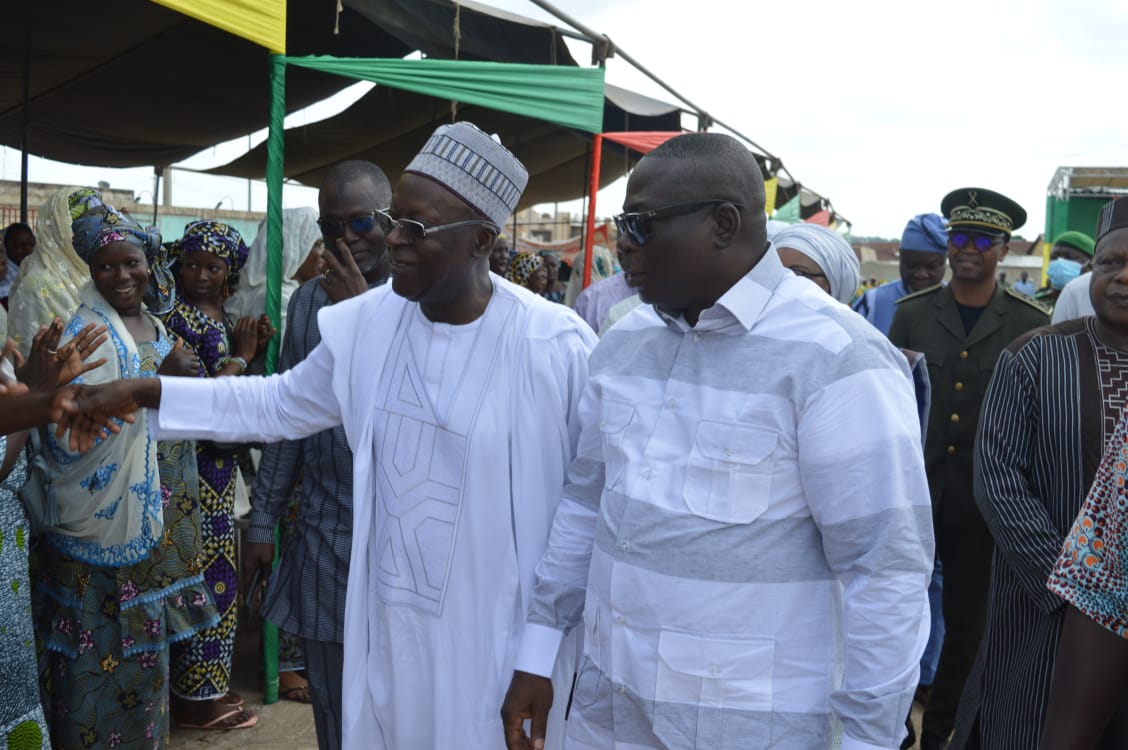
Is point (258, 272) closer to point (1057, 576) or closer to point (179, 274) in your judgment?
point (179, 274)

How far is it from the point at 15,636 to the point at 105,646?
94 cm

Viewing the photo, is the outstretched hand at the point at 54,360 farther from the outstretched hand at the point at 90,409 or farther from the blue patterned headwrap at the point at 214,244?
the blue patterned headwrap at the point at 214,244

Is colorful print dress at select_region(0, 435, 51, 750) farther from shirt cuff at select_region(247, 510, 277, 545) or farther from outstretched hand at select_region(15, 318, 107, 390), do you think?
shirt cuff at select_region(247, 510, 277, 545)

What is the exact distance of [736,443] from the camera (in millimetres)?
1759

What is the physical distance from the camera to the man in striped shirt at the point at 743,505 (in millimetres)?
1681

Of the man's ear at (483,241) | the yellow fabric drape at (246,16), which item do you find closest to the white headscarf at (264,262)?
the yellow fabric drape at (246,16)

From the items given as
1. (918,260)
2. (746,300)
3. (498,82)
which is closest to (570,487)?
(746,300)

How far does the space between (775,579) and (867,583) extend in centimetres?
16

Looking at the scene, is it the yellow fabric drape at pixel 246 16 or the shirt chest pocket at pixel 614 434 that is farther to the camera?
the yellow fabric drape at pixel 246 16

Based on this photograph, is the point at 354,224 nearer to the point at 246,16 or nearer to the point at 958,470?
the point at 246,16

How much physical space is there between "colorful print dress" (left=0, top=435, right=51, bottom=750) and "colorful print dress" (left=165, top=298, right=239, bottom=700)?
1.50 metres

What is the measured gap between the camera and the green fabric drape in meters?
4.54

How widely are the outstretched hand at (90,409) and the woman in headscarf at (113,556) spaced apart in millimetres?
816

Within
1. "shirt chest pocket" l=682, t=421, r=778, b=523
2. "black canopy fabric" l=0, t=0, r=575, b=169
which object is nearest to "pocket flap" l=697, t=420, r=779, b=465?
"shirt chest pocket" l=682, t=421, r=778, b=523
